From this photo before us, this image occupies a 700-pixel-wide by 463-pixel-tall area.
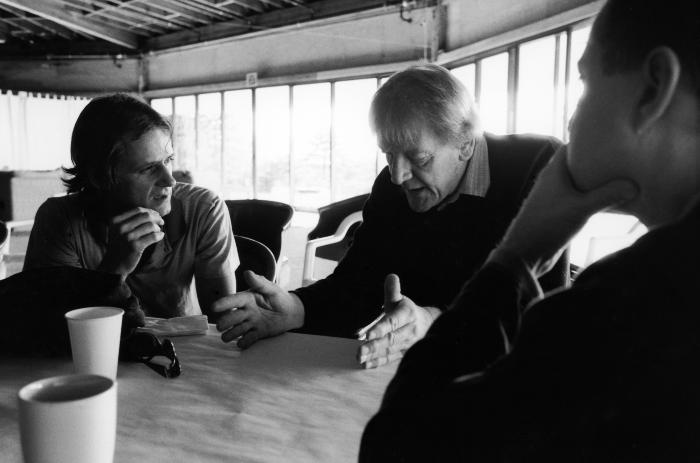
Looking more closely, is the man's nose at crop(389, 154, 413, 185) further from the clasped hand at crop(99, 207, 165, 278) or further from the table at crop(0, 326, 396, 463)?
the clasped hand at crop(99, 207, 165, 278)

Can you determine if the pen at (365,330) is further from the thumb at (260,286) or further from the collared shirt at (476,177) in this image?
the collared shirt at (476,177)

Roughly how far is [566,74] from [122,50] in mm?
9895

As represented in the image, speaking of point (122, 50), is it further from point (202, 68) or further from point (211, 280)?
point (211, 280)

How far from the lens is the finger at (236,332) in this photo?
122 cm

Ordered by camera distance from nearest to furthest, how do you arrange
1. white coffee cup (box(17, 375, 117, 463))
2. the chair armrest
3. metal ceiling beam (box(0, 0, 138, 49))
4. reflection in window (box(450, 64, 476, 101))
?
white coffee cup (box(17, 375, 117, 463))
the chair armrest
reflection in window (box(450, 64, 476, 101))
metal ceiling beam (box(0, 0, 138, 49))

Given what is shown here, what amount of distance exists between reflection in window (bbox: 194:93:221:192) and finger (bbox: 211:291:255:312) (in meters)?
9.95

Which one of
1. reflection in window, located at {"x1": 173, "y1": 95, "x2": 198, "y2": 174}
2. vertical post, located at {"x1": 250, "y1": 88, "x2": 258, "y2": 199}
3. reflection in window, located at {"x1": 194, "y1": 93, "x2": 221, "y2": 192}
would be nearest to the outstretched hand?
vertical post, located at {"x1": 250, "y1": 88, "x2": 258, "y2": 199}

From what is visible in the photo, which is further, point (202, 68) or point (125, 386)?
point (202, 68)

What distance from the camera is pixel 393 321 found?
1200mm

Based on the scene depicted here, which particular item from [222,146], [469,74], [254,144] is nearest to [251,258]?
[469,74]

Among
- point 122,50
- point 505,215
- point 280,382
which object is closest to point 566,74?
point 505,215

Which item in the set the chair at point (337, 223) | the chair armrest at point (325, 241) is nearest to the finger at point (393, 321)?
the chair armrest at point (325, 241)

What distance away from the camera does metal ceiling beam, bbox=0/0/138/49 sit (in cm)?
857

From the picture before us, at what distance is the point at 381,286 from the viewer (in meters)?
1.73
